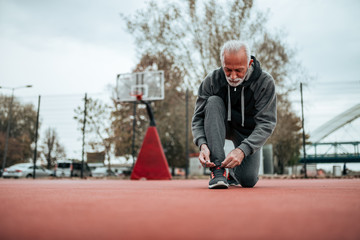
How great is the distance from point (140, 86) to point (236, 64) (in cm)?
622

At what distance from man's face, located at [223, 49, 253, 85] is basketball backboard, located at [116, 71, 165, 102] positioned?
569cm

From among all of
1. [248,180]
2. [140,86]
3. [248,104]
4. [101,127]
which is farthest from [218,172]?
[101,127]

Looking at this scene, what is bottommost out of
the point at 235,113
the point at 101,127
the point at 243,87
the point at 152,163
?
the point at 152,163

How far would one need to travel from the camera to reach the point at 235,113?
7.47ft

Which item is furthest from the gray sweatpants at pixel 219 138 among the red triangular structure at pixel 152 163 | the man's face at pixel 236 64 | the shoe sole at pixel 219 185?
the red triangular structure at pixel 152 163

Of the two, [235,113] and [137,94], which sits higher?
[137,94]

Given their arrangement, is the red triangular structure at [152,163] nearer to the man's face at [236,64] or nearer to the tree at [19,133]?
the man's face at [236,64]

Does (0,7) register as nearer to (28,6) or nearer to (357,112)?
(28,6)

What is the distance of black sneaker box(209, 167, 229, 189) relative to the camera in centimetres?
187

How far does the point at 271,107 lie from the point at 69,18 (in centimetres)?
913

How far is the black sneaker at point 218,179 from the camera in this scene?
1865 mm

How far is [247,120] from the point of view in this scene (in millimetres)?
2264

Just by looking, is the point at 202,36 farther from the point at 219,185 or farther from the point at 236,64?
the point at 219,185

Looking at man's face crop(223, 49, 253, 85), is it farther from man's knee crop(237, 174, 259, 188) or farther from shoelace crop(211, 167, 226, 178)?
man's knee crop(237, 174, 259, 188)
